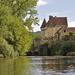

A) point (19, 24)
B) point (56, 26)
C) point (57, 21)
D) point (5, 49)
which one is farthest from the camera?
point (56, 26)

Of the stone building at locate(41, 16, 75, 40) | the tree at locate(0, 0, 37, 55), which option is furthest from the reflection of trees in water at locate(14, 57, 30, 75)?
the stone building at locate(41, 16, 75, 40)

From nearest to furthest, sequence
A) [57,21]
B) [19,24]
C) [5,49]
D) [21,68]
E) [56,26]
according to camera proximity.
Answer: [21,68] → [5,49] → [19,24] → [57,21] → [56,26]

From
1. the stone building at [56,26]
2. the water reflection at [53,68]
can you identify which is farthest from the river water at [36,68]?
the stone building at [56,26]

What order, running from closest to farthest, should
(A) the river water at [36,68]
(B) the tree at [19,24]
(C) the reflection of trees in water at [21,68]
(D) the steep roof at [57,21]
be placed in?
(A) the river water at [36,68], (C) the reflection of trees in water at [21,68], (B) the tree at [19,24], (D) the steep roof at [57,21]

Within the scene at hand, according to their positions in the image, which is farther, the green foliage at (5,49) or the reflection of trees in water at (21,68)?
the green foliage at (5,49)

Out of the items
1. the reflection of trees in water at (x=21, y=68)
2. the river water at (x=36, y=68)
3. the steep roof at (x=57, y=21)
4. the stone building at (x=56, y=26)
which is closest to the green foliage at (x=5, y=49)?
the river water at (x=36, y=68)

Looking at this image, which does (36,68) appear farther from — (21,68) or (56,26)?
(56,26)

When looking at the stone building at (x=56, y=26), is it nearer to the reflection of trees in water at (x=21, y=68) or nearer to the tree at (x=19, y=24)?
the tree at (x=19, y=24)

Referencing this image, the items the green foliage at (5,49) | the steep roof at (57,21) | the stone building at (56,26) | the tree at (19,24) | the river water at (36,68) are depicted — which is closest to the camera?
the river water at (36,68)

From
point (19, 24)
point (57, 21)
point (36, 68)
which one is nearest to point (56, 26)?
point (57, 21)

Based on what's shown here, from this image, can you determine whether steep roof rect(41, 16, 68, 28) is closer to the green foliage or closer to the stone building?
the stone building

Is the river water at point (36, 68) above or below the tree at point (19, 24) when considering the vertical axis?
below

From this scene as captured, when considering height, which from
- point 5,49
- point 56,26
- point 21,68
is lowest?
point 5,49

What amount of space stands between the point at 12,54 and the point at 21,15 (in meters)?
8.73
